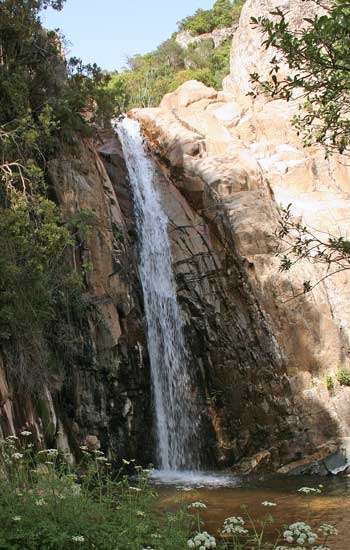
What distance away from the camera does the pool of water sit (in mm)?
9078

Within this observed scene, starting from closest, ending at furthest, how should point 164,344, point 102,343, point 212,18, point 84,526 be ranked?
1. point 84,526
2. point 102,343
3. point 164,344
4. point 212,18

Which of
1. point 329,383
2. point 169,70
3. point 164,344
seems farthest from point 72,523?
point 169,70

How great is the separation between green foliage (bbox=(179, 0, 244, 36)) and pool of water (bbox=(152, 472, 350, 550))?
3918 cm

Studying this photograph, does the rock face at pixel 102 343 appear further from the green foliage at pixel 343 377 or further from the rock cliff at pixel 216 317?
the green foliage at pixel 343 377

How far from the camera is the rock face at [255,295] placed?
49.7 feet

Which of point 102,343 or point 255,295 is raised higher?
point 255,295

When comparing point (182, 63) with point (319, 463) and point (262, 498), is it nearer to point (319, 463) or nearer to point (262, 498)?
point (319, 463)

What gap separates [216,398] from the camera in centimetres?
1582

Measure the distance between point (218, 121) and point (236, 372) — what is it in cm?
1070

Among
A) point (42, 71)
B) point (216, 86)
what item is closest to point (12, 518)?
point (42, 71)

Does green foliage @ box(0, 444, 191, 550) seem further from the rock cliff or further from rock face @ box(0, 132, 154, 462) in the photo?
rock face @ box(0, 132, 154, 462)

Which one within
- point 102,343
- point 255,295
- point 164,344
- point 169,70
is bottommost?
point 164,344

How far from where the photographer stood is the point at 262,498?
11039 mm

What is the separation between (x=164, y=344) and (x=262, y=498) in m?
5.66
